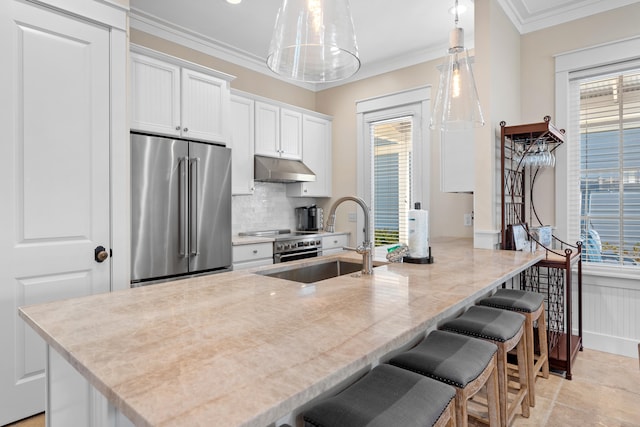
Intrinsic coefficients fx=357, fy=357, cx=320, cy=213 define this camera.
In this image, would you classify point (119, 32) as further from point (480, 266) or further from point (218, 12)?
point (480, 266)

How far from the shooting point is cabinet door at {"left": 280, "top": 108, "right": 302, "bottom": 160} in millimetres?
4266

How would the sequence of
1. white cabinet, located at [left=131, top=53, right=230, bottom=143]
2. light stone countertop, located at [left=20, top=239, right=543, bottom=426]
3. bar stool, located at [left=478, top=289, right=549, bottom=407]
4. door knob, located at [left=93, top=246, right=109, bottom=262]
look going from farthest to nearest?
white cabinet, located at [left=131, top=53, right=230, bottom=143], door knob, located at [left=93, top=246, right=109, bottom=262], bar stool, located at [left=478, top=289, right=549, bottom=407], light stone countertop, located at [left=20, top=239, right=543, bottom=426]

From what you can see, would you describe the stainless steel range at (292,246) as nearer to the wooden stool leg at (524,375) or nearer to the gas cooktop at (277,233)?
the gas cooktop at (277,233)

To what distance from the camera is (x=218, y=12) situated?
3.28 metres

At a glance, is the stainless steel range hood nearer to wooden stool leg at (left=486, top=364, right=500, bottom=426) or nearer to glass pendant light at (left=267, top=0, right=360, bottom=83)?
glass pendant light at (left=267, top=0, right=360, bottom=83)

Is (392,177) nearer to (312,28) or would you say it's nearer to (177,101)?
(177,101)

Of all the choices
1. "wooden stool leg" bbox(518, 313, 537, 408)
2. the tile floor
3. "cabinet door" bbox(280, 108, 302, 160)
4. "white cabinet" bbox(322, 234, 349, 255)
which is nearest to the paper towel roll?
"wooden stool leg" bbox(518, 313, 537, 408)

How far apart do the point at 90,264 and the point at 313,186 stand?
2869 mm

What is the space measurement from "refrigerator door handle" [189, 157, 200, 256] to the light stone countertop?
143cm

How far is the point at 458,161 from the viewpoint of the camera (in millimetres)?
3086

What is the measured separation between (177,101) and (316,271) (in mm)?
1911

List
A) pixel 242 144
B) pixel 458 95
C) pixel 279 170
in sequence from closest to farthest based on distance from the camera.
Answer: pixel 458 95, pixel 242 144, pixel 279 170

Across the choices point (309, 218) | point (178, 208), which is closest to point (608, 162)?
point (309, 218)

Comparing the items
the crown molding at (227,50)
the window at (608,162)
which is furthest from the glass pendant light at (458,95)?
the crown molding at (227,50)
